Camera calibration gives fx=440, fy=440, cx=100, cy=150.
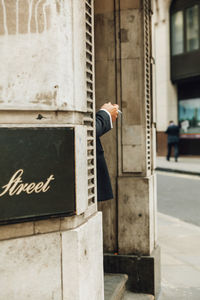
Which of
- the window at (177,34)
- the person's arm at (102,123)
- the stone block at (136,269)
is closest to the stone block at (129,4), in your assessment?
the person's arm at (102,123)

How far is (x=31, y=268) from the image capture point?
2.24 m

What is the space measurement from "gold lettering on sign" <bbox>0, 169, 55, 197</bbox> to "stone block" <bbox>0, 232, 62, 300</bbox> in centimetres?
25

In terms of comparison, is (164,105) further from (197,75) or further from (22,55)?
(22,55)

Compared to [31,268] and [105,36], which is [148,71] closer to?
[105,36]

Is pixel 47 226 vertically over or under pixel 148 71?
under

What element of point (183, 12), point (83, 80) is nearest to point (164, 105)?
point (183, 12)

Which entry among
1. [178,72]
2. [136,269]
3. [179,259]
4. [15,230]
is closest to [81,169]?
[15,230]

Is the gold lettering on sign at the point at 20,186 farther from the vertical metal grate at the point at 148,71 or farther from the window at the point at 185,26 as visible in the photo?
the window at the point at 185,26

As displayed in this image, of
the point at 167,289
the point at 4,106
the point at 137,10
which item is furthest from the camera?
the point at 167,289

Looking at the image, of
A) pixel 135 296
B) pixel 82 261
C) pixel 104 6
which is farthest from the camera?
pixel 104 6

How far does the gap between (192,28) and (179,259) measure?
20.1 metres

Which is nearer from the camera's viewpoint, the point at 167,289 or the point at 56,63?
the point at 56,63

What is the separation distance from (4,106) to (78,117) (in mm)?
465

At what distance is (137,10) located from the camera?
14.6 ft
